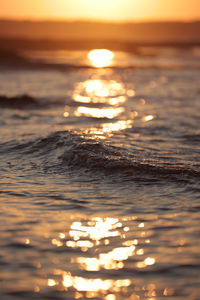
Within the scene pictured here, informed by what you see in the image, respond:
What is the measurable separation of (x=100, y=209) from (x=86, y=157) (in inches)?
120

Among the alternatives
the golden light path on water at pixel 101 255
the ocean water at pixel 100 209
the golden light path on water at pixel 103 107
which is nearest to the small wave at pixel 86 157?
the ocean water at pixel 100 209

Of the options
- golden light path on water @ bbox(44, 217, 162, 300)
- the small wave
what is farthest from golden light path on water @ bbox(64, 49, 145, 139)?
golden light path on water @ bbox(44, 217, 162, 300)

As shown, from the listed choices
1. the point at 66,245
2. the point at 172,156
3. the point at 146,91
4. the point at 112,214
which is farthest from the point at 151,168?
the point at 146,91

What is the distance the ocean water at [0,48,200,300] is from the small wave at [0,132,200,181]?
2cm

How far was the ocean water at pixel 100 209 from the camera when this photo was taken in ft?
15.9

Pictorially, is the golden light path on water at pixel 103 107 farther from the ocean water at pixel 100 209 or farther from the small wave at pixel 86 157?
the small wave at pixel 86 157

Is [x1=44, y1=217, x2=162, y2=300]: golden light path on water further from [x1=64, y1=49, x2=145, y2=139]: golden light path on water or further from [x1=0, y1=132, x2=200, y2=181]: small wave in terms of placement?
[x1=64, y1=49, x2=145, y2=139]: golden light path on water

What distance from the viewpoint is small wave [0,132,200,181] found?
28.8 ft

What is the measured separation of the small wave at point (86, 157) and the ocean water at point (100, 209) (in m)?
0.02

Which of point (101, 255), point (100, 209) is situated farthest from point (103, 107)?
point (101, 255)

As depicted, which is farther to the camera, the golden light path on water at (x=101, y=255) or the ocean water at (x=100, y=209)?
the ocean water at (x=100, y=209)

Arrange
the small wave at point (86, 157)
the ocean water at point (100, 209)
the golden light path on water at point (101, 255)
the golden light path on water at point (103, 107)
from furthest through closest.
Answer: the golden light path on water at point (103, 107)
the small wave at point (86, 157)
the ocean water at point (100, 209)
the golden light path on water at point (101, 255)

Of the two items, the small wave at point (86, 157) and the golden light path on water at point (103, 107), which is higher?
the golden light path on water at point (103, 107)

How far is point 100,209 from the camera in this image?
680 cm
